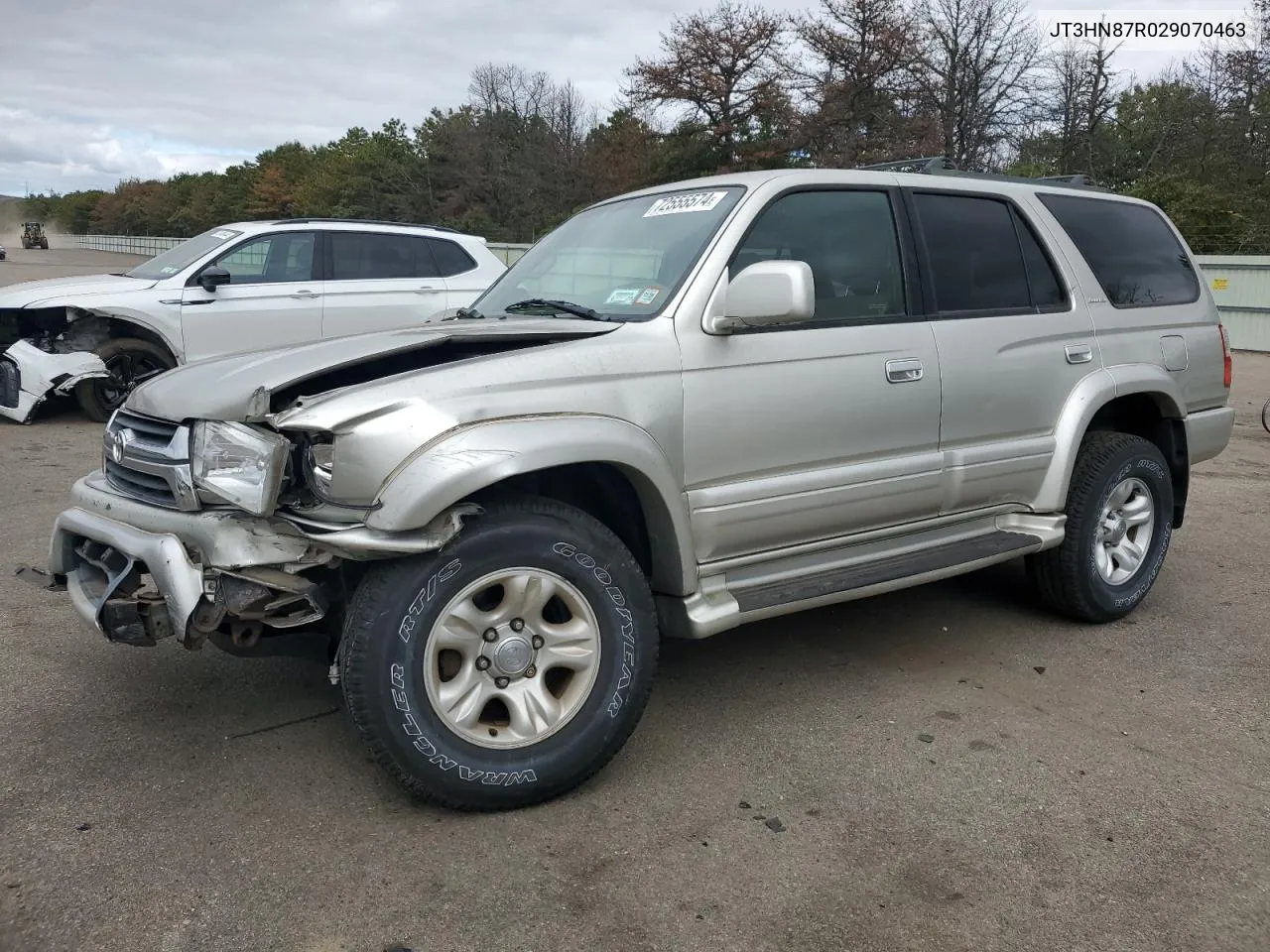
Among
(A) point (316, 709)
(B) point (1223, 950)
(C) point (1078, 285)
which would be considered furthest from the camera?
(C) point (1078, 285)

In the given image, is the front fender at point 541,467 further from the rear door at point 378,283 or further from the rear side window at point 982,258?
the rear door at point 378,283

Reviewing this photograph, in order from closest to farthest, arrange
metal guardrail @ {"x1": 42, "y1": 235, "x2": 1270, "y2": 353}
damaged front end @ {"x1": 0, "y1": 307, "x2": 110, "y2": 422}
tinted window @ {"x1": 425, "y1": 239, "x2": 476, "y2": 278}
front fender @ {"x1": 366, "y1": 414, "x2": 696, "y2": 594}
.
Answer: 1. front fender @ {"x1": 366, "y1": 414, "x2": 696, "y2": 594}
2. damaged front end @ {"x1": 0, "y1": 307, "x2": 110, "y2": 422}
3. tinted window @ {"x1": 425, "y1": 239, "x2": 476, "y2": 278}
4. metal guardrail @ {"x1": 42, "y1": 235, "x2": 1270, "y2": 353}

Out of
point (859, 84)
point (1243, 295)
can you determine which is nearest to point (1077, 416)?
point (1243, 295)

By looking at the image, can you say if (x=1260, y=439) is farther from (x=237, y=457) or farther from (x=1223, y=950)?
(x=237, y=457)

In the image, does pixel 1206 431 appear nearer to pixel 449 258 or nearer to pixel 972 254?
pixel 972 254

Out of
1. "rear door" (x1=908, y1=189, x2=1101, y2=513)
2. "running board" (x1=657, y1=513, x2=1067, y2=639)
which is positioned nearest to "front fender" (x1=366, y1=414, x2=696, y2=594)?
"running board" (x1=657, y1=513, x2=1067, y2=639)

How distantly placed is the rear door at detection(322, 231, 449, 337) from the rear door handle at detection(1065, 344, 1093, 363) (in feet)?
20.8

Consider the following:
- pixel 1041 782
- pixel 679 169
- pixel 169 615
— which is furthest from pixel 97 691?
pixel 679 169

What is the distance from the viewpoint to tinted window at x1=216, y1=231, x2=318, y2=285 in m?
9.23

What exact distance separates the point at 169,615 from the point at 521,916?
124 cm

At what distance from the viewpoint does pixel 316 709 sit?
3.65 meters

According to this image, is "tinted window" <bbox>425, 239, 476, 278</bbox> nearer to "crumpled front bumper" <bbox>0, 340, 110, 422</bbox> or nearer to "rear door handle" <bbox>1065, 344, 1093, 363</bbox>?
"crumpled front bumper" <bbox>0, 340, 110, 422</bbox>

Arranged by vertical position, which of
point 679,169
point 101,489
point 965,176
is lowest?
point 101,489

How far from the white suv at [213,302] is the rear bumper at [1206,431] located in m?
6.02
